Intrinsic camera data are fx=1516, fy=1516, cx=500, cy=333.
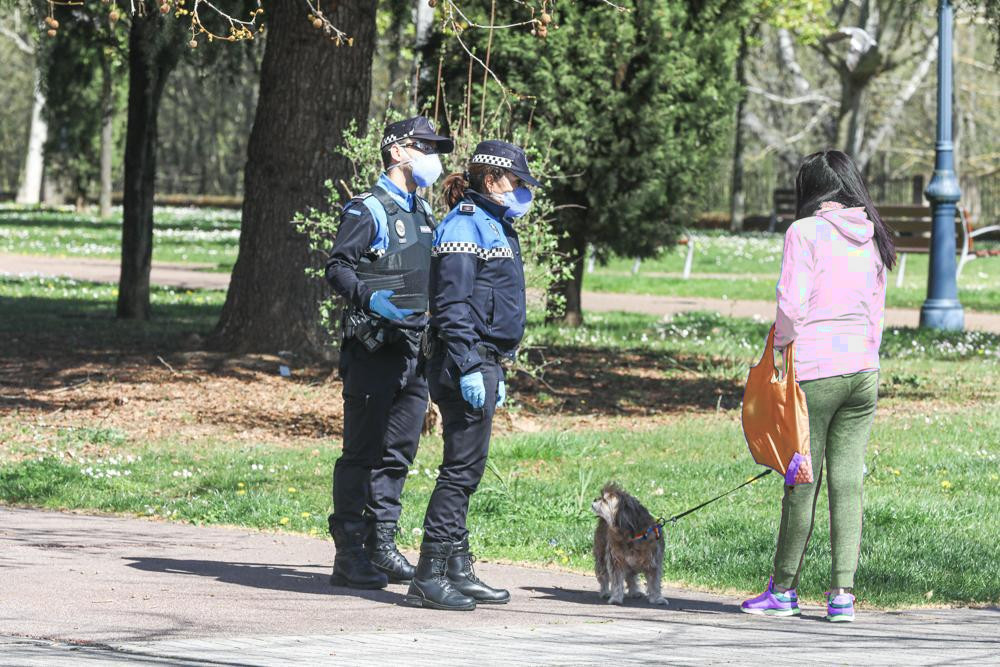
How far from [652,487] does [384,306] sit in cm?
317

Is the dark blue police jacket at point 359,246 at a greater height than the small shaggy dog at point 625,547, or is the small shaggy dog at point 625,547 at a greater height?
the dark blue police jacket at point 359,246

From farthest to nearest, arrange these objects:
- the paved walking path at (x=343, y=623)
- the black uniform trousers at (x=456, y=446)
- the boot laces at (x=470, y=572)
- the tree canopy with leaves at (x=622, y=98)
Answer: the tree canopy with leaves at (x=622, y=98)
the boot laces at (x=470, y=572)
the black uniform trousers at (x=456, y=446)
the paved walking path at (x=343, y=623)

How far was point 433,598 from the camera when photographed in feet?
19.9

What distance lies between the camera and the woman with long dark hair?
19.4ft

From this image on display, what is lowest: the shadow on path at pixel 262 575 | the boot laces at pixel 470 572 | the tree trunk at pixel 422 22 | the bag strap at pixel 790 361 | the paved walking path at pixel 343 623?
the shadow on path at pixel 262 575

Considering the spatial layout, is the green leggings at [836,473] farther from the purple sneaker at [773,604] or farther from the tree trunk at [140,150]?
the tree trunk at [140,150]

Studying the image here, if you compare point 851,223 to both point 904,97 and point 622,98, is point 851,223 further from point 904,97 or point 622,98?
point 904,97

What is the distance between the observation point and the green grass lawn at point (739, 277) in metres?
22.8

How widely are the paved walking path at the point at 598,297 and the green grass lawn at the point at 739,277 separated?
522 millimetres

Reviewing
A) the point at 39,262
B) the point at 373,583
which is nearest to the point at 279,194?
the point at 373,583

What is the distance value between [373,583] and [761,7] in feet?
80.1

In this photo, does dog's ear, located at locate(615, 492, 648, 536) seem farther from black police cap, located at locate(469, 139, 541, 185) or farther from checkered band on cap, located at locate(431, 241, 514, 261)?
black police cap, located at locate(469, 139, 541, 185)

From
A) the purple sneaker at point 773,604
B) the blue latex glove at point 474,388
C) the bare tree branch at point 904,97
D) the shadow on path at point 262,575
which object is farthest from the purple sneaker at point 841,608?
the bare tree branch at point 904,97

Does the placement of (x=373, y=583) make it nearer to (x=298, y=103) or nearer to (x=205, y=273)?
(x=298, y=103)
